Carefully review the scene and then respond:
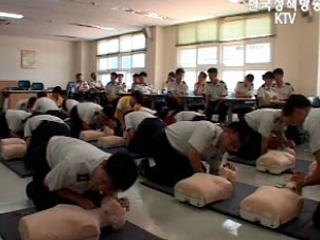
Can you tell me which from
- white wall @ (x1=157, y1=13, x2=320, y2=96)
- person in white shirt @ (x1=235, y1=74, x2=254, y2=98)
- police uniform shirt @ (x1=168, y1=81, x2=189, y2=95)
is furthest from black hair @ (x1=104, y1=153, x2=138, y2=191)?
white wall @ (x1=157, y1=13, x2=320, y2=96)

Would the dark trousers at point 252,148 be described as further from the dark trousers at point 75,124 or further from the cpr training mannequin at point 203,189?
the dark trousers at point 75,124

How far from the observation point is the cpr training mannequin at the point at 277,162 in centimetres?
406

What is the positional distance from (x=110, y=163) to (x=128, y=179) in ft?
0.43

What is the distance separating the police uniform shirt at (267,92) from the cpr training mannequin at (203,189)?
11.7 feet

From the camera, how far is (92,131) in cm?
562

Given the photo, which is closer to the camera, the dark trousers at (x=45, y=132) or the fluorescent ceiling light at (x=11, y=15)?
the dark trousers at (x=45, y=132)

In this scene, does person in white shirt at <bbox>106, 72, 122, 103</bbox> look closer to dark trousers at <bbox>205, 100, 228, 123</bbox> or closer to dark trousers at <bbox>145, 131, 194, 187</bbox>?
dark trousers at <bbox>205, 100, 228, 123</bbox>

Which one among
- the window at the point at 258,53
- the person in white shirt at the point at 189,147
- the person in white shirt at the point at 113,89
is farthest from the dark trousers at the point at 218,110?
the person in white shirt at the point at 189,147

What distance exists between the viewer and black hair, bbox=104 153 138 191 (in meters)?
1.94

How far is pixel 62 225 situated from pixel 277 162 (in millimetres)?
2730

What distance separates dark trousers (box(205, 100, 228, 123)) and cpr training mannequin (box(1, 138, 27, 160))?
3661 mm

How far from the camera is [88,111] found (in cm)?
532

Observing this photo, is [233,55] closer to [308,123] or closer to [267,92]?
[267,92]

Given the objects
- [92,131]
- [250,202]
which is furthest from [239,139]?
[92,131]
